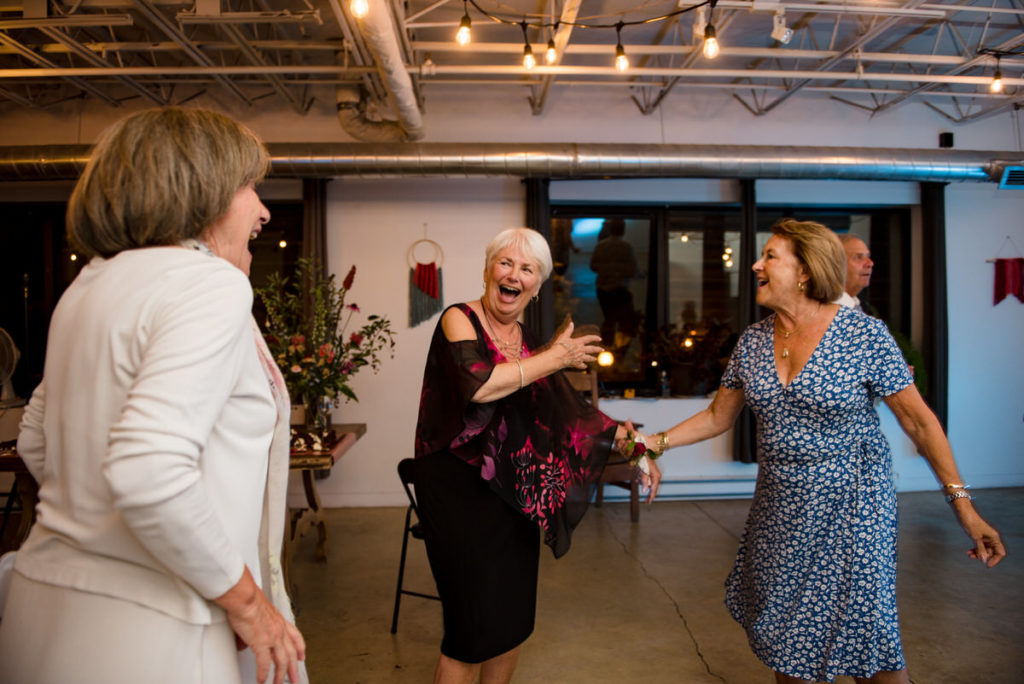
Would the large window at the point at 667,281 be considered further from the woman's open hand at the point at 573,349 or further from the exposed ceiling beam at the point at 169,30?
the woman's open hand at the point at 573,349

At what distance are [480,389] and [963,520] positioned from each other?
1.43 meters

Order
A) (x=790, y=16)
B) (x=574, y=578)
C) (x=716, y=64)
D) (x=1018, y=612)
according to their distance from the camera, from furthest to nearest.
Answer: (x=716, y=64) < (x=790, y=16) < (x=574, y=578) < (x=1018, y=612)

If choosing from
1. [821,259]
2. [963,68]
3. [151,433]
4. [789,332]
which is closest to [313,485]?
[789,332]

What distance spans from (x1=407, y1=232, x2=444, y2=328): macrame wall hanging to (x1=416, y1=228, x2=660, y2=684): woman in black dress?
3689 mm

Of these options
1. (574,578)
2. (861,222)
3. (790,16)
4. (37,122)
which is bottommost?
(574,578)

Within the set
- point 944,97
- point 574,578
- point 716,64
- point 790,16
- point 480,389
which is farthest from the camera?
point 944,97

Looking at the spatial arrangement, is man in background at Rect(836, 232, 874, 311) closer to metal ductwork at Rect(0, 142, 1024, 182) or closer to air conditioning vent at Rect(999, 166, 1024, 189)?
metal ductwork at Rect(0, 142, 1024, 182)

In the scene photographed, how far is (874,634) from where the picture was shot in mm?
1991

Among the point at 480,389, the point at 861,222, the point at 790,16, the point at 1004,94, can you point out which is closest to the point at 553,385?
the point at 480,389

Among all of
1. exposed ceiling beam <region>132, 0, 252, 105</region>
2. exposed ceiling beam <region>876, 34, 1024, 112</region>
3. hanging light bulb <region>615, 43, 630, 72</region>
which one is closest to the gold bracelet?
hanging light bulb <region>615, 43, 630, 72</region>

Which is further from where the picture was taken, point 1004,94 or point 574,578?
point 1004,94

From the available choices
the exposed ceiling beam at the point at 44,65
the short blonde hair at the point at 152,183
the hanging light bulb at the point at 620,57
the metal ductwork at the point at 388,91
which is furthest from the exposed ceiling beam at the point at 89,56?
the short blonde hair at the point at 152,183

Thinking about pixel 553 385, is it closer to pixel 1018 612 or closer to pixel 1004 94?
pixel 1018 612

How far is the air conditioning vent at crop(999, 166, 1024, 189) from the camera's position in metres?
5.53
